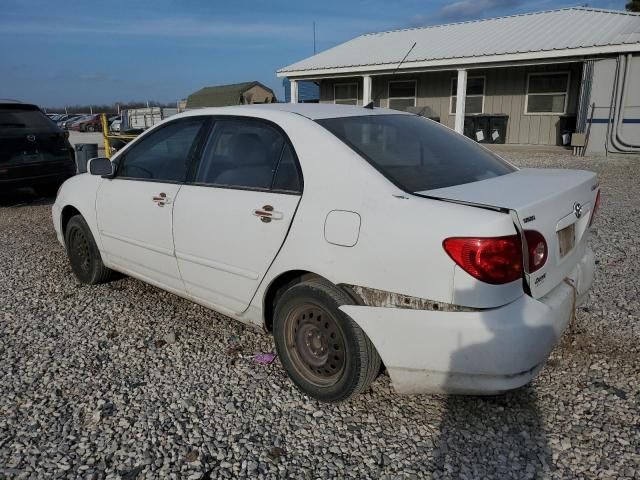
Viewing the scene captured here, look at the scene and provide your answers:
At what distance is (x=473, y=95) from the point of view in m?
17.8

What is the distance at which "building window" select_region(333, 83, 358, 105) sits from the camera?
2028 cm

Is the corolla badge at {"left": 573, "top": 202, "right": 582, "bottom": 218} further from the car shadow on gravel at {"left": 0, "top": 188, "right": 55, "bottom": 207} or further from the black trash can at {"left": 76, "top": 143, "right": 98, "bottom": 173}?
the black trash can at {"left": 76, "top": 143, "right": 98, "bottom": 173}

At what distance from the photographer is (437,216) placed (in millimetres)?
2299

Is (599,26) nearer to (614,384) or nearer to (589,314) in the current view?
(589,314)

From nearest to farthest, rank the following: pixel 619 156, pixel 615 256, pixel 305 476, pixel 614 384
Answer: pixel 305 476
pixel 614 384
pixel 615 256
pixel 619 156

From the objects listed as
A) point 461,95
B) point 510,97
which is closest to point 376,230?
point 461,95

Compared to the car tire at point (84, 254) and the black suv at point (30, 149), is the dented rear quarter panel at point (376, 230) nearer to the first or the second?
the car tire at point (84, 254)

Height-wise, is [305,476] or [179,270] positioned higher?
[179,270]

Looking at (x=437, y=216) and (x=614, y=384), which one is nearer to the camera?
(x=437, y=216)

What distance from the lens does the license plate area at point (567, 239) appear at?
8.47ft

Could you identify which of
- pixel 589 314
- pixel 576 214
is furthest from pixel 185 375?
pixel 589 314

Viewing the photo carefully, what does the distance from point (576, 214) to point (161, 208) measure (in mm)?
2597

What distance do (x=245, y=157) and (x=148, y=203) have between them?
95cm

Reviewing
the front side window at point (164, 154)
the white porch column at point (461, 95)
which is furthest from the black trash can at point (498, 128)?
the front side window at point (164, 154)
